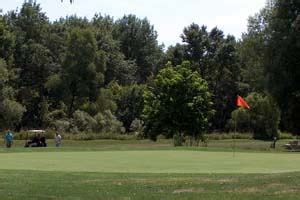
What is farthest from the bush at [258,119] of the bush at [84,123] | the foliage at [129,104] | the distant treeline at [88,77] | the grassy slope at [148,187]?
the grassy slope at [148,187]

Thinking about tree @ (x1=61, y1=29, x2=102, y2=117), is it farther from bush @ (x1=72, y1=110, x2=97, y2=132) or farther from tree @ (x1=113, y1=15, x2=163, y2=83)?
tree @ (x1=113, y1=15, x2=163, y2=83)

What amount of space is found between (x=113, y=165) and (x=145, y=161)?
283 centimetres

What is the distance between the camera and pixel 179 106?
232ft

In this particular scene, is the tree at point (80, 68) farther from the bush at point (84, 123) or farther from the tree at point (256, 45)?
the tree at point (256, 45)

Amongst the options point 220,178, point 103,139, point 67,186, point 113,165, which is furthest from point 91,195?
point 103,139

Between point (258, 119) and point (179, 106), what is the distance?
69.3ft

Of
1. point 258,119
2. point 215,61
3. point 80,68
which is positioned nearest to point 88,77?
point 80,68

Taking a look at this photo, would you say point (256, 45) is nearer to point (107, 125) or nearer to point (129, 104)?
point (107, 125)

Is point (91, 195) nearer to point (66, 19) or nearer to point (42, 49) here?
point (42, 49)

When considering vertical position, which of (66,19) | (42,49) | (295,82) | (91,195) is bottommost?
(91,195)

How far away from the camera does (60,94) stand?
333ft

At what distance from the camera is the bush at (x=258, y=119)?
84125 mm

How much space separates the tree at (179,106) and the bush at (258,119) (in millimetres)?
13750

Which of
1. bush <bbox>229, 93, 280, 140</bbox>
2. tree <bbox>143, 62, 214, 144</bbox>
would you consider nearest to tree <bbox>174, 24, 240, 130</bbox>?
bush <bbox>229, 93, 280, 140</bbox>
